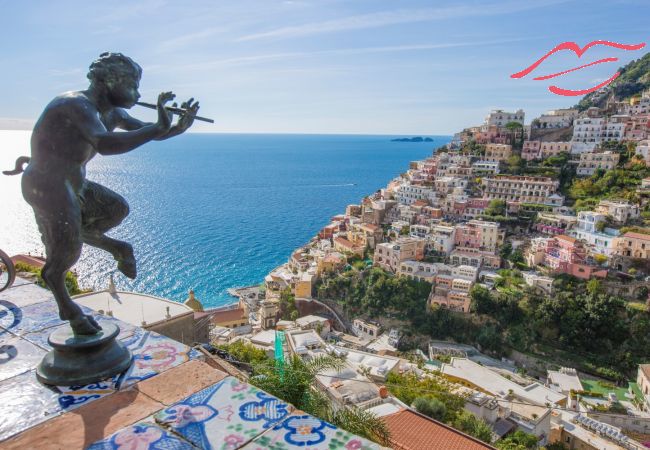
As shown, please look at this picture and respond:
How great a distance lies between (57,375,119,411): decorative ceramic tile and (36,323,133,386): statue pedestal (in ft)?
0.08

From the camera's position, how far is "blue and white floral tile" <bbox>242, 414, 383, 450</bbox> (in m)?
1.68

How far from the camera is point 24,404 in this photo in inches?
80.0

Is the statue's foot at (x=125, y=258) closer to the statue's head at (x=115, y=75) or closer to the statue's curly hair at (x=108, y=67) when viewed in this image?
the statue's head at (x=115, y=75)

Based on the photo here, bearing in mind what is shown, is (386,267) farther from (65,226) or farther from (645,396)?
(65,226)

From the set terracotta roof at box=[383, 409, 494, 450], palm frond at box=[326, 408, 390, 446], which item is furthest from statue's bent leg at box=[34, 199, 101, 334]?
terracotta roof at box=[383, 409, 494, 450]

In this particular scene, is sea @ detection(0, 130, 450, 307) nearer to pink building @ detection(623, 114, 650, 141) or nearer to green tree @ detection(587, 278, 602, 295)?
green tree @ detection(587, 278, 602, 295)

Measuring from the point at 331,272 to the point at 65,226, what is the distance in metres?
31.2

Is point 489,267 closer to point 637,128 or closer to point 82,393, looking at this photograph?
point 637,128

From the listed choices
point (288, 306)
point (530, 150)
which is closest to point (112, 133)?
point (288, 306)

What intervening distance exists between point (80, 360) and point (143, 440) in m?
0.70

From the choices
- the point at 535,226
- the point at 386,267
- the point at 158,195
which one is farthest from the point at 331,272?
the point at 158,195

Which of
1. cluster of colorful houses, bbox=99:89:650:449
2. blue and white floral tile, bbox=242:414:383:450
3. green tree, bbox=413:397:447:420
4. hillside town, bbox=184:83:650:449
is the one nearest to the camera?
blue and white floral tile, bbox=242:414:383:450

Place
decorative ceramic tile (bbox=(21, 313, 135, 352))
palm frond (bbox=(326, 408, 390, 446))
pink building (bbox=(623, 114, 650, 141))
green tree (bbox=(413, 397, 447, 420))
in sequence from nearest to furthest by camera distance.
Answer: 1. decorative ceramic tile (bbox=(21, 313, 135, 352))
2. palm frond (bbox=(326, 408, 390, 446))
3. green tree (bbox=(413, 397, 447, 420))
4. pink building (bbox=(623, 114, 650, 141))

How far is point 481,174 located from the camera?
145 ft
